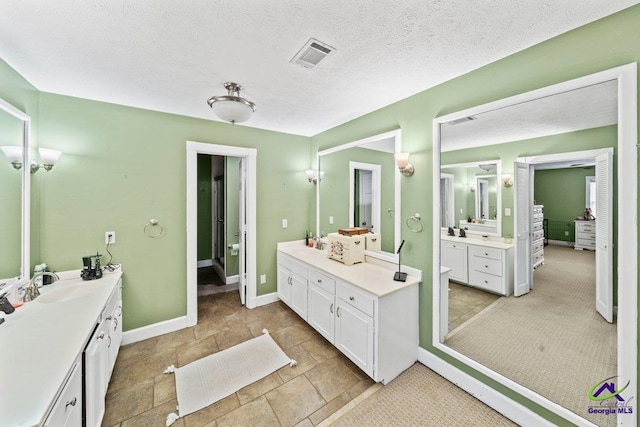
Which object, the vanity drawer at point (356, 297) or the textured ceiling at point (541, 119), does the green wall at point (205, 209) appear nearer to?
the vanity drawer at point (356, 297)

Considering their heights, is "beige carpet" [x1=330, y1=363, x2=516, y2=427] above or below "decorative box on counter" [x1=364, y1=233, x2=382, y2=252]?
below

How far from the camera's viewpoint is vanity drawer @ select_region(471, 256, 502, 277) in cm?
205

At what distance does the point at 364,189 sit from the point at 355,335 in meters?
1.58

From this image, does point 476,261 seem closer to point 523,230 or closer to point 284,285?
point 523,230

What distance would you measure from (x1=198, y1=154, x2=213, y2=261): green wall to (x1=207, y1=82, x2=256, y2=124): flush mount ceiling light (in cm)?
373

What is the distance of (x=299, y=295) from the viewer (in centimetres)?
297

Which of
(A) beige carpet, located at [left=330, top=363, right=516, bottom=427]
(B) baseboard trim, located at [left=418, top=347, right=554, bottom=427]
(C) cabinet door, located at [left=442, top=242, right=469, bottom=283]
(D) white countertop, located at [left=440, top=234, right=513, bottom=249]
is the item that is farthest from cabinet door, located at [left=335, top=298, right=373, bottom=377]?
(D) white countertop, located at [left=440, top=234, right=513, bottom=249]

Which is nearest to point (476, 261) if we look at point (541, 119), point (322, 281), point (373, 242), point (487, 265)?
point (487, 265)

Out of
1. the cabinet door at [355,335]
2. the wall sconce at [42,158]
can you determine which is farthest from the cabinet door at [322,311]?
the wall sconce at [42,158]

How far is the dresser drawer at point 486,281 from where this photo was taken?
2037 millimetres

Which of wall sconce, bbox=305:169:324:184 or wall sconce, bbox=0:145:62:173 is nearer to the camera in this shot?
wall sconce, bbox=0:145:62:173

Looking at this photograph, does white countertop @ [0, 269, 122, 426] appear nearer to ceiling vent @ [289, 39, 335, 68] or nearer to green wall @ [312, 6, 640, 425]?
ceiling vent @ [289, 39, 335, 68]

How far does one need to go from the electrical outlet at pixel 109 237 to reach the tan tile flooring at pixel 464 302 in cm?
342

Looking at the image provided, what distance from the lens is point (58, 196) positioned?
90.3 inches
